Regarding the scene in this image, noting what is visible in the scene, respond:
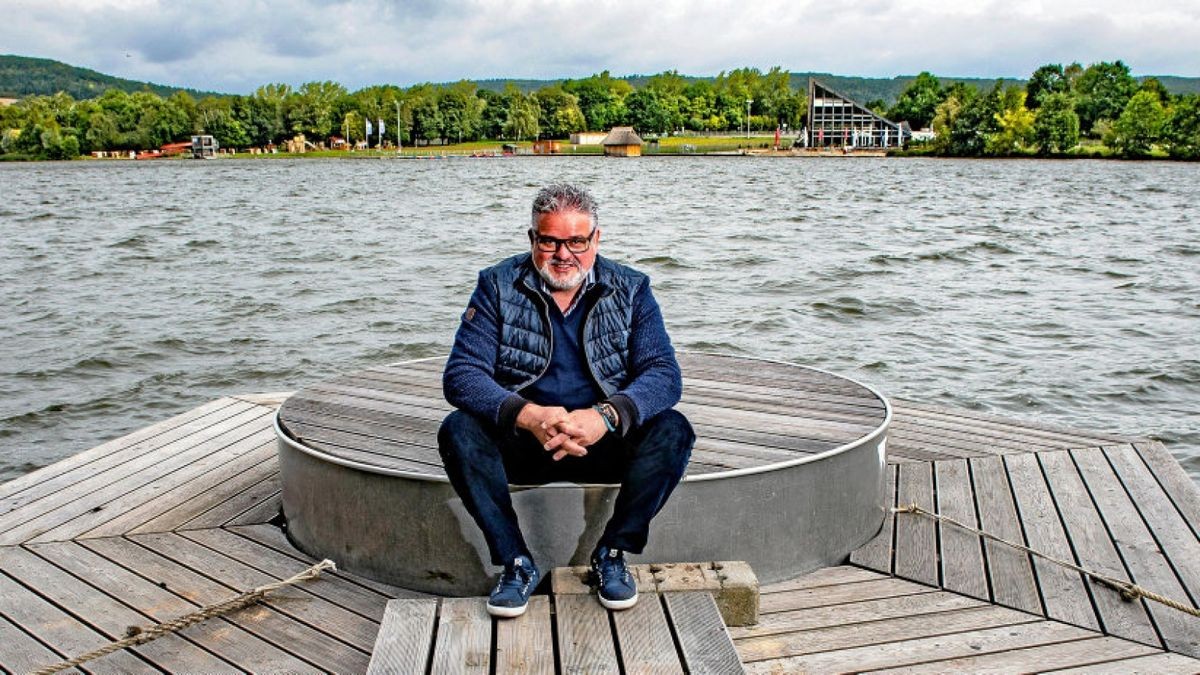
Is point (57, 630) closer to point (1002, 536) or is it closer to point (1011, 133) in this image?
point (1002, 536)

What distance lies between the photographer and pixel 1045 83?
114812 mm

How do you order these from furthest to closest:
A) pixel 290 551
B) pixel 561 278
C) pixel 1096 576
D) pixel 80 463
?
pixel 80 463, pixel 290 551, pixel 1096 576, pixel 561 278

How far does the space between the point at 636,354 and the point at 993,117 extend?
3898 inches

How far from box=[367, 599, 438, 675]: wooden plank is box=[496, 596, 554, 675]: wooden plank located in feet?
0.65

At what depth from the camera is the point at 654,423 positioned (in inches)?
129

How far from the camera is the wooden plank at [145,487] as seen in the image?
4312 mm

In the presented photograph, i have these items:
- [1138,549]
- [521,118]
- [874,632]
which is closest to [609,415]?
[874,632]

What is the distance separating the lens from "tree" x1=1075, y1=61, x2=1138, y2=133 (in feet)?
330

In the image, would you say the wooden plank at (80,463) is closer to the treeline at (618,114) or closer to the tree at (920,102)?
the treeline at (618,114)

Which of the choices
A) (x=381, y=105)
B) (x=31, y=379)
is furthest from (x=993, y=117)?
(x=31, y=379)

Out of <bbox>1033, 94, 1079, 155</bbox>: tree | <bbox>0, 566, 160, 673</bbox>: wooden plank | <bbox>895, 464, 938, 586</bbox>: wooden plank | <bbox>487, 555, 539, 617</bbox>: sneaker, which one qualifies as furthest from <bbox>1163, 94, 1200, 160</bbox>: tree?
<bbox>0, 566, 160, 673</bbox>: wooden plank

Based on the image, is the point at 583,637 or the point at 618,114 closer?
the point at 583,637

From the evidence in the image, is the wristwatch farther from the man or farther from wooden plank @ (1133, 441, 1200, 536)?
wooden plank @ (1133, 441, 1200, 536)

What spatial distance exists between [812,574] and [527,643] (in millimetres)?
1398
